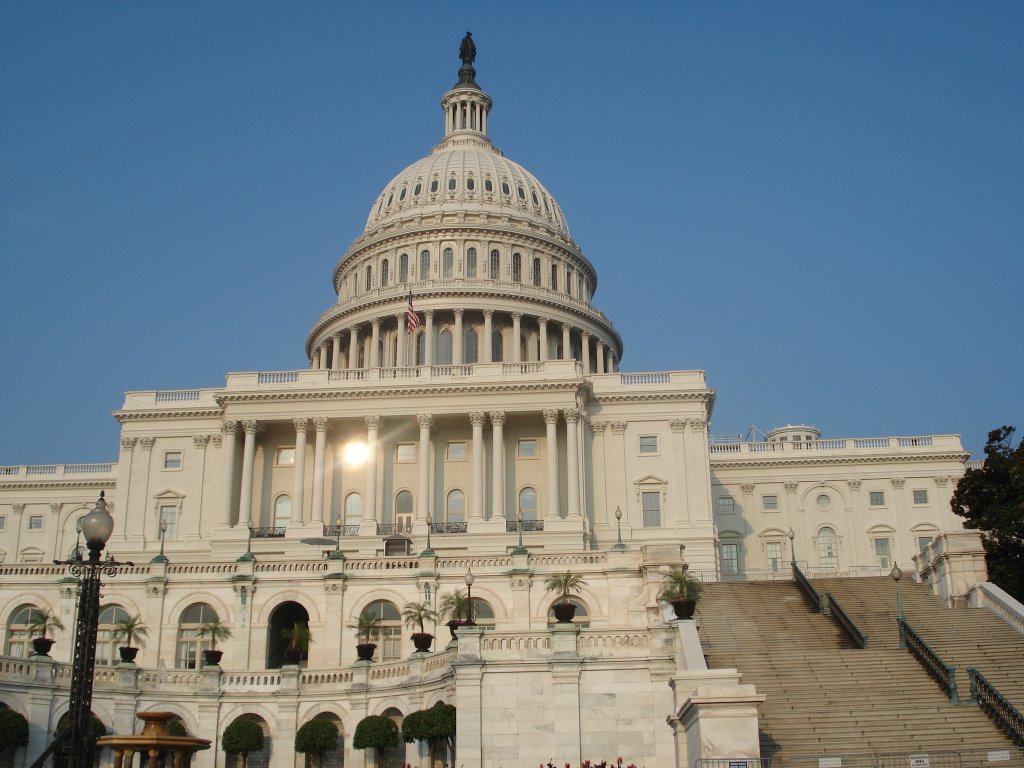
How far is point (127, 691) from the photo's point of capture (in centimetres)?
4262

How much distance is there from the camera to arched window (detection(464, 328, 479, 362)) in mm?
105000

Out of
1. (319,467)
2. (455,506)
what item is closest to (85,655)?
(319,467)

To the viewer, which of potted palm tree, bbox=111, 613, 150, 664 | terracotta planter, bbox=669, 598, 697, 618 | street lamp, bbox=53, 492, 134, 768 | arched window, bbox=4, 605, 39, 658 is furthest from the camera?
arched window, bbox=4, 605, 39, 658

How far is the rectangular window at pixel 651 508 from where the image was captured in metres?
79.9

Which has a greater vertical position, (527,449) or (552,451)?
(527,449)

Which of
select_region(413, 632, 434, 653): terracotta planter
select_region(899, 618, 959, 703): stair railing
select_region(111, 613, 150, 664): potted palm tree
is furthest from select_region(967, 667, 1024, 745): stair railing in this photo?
select_region(111, 613, 150, 664): potted palm tree

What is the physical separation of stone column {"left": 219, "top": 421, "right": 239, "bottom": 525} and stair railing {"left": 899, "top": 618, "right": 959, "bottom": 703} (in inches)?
1955

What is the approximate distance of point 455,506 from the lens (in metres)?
80.9

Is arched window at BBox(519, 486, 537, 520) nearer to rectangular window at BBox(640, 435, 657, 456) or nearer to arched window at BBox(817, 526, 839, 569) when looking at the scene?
rectangular window at BBox(640, 435, 657, 456)

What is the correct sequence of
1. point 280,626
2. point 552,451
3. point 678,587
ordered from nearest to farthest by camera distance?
point 678,587, point 280,626, point 552,451

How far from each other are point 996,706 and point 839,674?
17.5 feet

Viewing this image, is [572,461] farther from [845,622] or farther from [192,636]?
[845,622]

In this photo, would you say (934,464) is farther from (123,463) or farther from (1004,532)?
(123,463)

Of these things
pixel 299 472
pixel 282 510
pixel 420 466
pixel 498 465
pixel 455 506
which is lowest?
pixel 455 506
